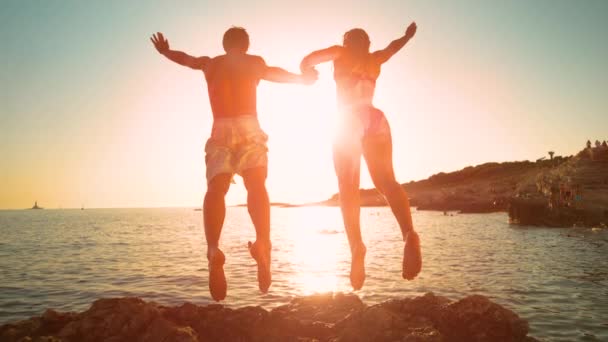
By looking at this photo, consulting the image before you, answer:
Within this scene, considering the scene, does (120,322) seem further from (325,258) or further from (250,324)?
(325,258)

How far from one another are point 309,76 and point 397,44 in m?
1.25

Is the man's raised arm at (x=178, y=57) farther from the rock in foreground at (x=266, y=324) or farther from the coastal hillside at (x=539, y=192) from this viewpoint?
the coastal hillside at (x=539, y=192)

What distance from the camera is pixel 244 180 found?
5.24m

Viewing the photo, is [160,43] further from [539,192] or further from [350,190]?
[539,192]

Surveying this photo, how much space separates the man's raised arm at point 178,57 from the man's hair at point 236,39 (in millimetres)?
339

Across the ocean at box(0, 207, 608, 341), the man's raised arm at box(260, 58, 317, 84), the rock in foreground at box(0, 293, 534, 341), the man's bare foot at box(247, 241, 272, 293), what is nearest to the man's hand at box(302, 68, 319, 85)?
the man's raised arm at box(260, 58, 317, 84)

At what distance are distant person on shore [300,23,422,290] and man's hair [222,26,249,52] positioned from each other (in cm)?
80

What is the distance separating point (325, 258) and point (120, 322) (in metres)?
38.0

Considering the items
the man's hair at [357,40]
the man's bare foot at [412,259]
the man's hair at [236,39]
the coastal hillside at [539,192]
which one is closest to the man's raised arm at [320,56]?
the man's hair at [357,40]

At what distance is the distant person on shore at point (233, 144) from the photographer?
5.00 metres

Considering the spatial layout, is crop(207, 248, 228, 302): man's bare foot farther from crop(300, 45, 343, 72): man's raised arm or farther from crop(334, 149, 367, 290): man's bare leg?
crop(300, 45, 343, 72): man's raised arm

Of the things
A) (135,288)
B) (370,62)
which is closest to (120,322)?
(370,62)

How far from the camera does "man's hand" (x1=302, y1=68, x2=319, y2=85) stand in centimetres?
540

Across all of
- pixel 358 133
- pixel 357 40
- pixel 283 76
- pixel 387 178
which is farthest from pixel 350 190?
pixel 357 40
